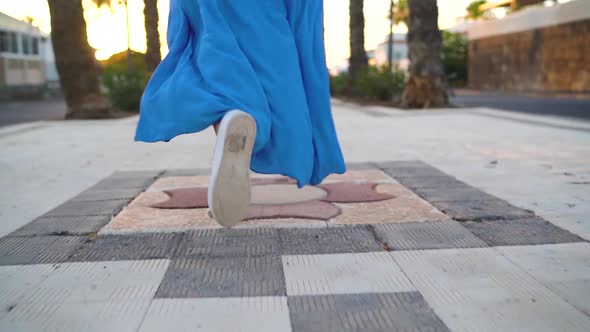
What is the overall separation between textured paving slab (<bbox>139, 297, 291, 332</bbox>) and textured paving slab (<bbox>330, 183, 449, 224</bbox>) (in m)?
1.22

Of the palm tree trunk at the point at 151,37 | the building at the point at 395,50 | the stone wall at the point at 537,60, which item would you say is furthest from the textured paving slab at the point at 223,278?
the building at the point at 395,50

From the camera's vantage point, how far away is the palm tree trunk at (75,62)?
38.0 feet

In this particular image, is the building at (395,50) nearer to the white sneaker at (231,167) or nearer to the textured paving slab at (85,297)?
the white sneaker at (231,167)

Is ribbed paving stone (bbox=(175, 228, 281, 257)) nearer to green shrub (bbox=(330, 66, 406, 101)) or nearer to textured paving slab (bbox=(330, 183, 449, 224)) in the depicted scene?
textured paving slab (bbox=(330, 183, 449, 224))

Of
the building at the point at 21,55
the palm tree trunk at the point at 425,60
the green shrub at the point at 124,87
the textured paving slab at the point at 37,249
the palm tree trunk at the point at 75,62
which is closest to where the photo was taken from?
the textured paving slab at the point at 37,249

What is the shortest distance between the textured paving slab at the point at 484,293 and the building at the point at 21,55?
2846cm

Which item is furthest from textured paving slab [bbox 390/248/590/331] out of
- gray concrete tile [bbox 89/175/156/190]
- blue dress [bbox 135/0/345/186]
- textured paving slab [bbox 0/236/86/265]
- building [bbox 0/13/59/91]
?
building [bbox 0/13/59/91]

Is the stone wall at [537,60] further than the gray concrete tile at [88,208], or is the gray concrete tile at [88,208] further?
the stone wall at [537,60]

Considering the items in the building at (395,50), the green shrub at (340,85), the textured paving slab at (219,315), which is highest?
the building at (395,50)

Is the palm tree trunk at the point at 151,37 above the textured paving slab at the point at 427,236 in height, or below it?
above

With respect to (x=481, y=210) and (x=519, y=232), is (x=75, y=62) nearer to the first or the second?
(x=481, y=210)

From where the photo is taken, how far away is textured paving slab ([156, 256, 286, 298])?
2266 mm

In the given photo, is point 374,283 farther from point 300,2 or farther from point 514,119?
point 514,119

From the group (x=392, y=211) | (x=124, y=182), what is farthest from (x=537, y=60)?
(x=392, y=211)
